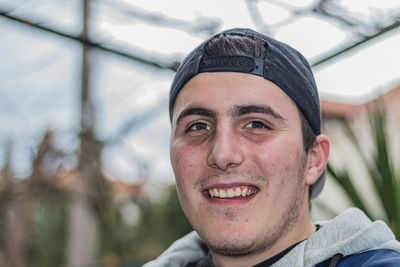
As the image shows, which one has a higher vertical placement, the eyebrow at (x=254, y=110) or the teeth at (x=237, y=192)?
the eyebrow at (x=254, y=110)

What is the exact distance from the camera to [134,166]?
10.5 ft

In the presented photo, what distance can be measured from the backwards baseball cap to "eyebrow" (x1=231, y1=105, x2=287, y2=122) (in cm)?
8

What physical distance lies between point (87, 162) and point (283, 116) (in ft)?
5.49

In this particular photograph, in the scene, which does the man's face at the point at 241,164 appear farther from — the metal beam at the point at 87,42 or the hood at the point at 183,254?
the metal beam at the point at 87,42

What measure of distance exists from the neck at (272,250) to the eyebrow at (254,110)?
0.32 meters

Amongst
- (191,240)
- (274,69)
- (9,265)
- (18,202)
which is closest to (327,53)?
(274,69)

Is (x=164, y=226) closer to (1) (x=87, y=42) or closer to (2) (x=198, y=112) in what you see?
(1) (x=87, y=42)

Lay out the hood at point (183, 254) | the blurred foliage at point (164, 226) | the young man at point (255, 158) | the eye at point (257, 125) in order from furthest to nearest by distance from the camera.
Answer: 1. the blurred foliage at point (164, 226)
2. the hood at point (183, 254)
3. the eye at point (257, 125)
4. the young man at point (255, 158)

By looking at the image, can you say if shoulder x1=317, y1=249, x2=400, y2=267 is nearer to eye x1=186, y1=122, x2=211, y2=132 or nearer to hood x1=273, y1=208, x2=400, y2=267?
hood x1=273, y1=208, x2=400, y2=267

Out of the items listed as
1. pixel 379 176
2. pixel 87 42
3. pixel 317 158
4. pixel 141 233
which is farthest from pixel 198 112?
pixel 141 233

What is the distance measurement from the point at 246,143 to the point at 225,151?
3.0 inches

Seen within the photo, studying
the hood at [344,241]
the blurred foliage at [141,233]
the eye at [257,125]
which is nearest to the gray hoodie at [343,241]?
the hood at [344,241]

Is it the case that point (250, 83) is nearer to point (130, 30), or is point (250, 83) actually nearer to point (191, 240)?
point (191, 240)

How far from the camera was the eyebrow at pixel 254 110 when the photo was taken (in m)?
1.24
